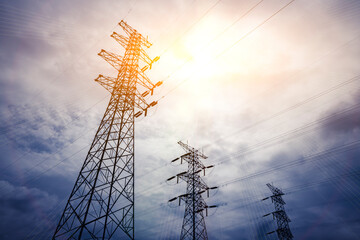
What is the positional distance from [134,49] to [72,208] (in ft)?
42.3

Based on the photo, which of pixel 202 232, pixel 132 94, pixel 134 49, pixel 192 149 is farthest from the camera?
pixel 192 149

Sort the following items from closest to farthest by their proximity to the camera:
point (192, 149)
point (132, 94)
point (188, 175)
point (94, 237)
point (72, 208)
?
point (94, 237)
point (72, 208)
point (132, 94)
point (188, 175)
point (192, 149)

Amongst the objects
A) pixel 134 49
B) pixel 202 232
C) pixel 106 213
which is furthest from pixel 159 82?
pixel 202 232

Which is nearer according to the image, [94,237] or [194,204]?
[94,237]

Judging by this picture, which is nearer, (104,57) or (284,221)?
(104,57)

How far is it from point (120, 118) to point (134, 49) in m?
6.85

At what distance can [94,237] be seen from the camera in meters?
9.08

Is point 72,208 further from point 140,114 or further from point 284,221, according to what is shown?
point 284,221

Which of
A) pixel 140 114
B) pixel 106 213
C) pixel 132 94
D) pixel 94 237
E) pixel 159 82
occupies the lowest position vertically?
pixel 94 237

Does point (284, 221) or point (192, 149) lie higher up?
point (192, 149)

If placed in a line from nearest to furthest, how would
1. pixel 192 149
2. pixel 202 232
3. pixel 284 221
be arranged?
pixel 202 232
pixel 192 149
pixel 284 221

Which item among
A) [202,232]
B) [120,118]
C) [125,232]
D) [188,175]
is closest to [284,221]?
[202,232]

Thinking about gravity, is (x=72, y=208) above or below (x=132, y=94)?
below

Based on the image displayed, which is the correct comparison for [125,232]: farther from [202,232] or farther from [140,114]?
[202,232]
